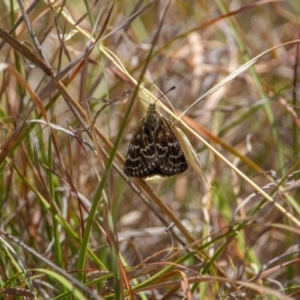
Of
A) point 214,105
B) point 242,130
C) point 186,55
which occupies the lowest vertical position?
point 242,130

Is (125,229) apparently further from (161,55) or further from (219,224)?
(161,55)

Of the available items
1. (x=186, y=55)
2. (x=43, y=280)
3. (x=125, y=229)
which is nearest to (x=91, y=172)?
(x=125, y=229)

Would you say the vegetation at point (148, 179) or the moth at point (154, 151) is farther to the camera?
the moth at point (154, 151)

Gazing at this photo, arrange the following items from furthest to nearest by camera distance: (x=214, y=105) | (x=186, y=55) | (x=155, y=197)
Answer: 1. (x=186, y=55)
2. (x=214, y=105)
3. (x=155, y=197)

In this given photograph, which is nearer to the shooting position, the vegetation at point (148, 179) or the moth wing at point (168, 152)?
the vegetation at point (148, 179)
